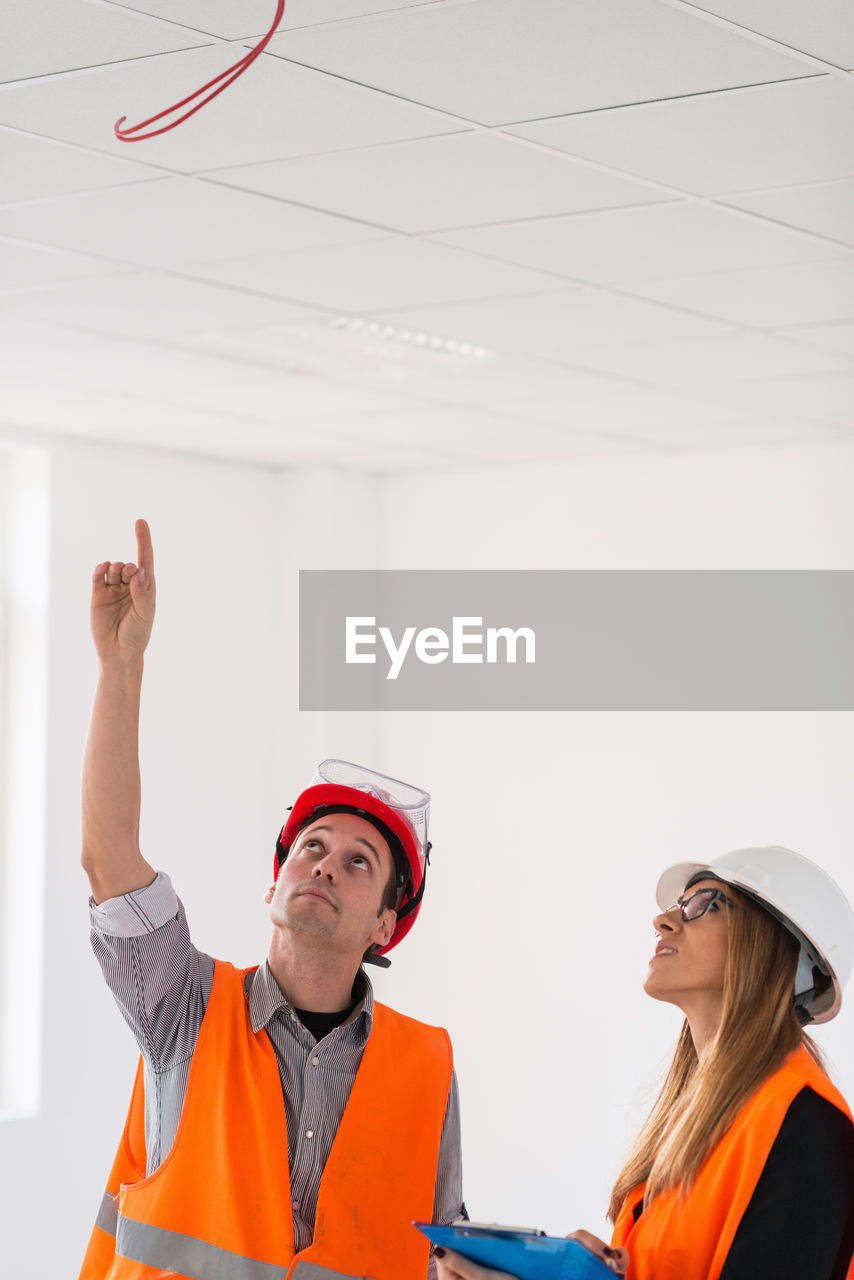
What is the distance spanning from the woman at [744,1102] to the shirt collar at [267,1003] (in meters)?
0.41

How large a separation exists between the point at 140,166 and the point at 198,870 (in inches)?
135

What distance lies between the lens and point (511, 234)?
305 centimetres

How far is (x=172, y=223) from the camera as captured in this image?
303 centimetres

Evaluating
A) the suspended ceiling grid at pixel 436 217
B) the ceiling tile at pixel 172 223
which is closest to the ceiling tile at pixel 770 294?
the suspended ceiling grid at pixel 436 217

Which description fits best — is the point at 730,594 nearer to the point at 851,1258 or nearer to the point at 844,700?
the point at 844,700

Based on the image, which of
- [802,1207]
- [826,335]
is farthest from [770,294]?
[802,1207]

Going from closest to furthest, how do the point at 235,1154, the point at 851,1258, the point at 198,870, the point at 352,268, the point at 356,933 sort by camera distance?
the point at 851,1258 → the point at 235,1154 → the point at 356,933 → the point at 352,268 → the point at 198,870

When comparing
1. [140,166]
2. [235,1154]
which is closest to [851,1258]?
[235,1154]

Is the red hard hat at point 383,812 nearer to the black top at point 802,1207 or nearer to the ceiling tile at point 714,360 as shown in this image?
the black top at point 802,1207

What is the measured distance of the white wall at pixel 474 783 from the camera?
519cm

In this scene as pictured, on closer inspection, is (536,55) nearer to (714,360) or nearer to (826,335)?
(826,335)

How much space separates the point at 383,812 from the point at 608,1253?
0.70 m

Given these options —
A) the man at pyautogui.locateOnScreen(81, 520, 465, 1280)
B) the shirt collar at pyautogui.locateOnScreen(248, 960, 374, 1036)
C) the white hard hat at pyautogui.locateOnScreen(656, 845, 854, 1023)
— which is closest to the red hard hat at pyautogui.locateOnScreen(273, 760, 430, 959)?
the man at pyautogui.locateOnScreen(81, 520, 465, 1280)

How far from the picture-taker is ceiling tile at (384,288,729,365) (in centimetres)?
357
